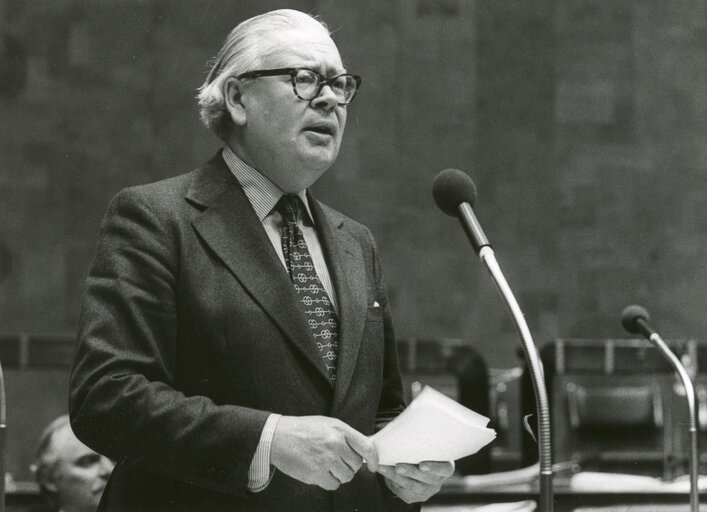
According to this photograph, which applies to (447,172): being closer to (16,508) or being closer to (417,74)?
(16,508)

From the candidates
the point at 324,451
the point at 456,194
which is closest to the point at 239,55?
the point at 456,194

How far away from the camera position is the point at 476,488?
3.42m

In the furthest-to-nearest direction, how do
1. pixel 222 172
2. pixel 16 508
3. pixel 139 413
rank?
pixel 16 508, pixel 222 172, pixel 139 413

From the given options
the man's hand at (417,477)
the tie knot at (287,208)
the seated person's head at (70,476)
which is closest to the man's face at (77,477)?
the seated person's head at (70,476)

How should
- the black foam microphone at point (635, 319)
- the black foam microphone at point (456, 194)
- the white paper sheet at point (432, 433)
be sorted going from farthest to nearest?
the black foam microphone at point (635, 319)
the black foam microphone at point (456, 194)
the white paper sheet at point (432, 433)

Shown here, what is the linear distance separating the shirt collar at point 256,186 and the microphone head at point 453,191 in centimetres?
33

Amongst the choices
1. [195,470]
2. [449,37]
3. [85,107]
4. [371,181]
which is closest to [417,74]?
[449,37]

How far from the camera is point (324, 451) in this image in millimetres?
1589

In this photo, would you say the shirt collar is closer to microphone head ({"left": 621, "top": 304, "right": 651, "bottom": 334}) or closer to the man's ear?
the man's ear

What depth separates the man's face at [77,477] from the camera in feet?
10.2

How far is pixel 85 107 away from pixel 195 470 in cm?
599

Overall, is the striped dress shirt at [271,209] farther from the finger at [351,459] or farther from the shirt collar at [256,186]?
the finger at [351,459]

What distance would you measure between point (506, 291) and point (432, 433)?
39 centimetres

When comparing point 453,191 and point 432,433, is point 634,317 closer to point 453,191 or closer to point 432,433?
point 453,191
